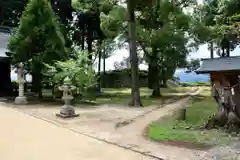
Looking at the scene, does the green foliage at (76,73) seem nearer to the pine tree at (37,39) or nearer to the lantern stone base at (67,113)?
the pine tree at (37,39)

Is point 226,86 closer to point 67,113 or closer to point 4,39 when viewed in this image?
point 67,113

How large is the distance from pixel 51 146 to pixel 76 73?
897cm

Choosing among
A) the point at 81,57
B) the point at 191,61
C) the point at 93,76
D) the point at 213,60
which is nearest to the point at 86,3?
the point at 81,57

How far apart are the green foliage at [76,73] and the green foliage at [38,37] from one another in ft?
3.68

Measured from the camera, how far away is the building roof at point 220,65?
27.2 feet

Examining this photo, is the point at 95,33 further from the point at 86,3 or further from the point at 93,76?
the point at 93,76

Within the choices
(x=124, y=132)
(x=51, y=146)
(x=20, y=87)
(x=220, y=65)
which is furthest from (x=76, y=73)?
(x=51, y=146)

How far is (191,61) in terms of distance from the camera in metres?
21.9

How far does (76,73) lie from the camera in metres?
15.7

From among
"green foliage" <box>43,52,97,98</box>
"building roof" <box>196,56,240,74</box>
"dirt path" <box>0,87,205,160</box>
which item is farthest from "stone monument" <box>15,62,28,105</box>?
"building roof" <box>196,56,240,74</box>

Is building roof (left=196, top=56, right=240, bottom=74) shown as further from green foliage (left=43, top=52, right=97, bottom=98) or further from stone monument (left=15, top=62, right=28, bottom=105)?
stone monument (left=15, top=62, right=28, bottom=105)

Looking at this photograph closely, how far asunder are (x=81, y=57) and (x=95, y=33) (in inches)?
458

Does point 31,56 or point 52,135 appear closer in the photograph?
point 52,135

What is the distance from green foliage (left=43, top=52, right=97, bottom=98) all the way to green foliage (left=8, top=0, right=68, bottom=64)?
1121 millimetres
